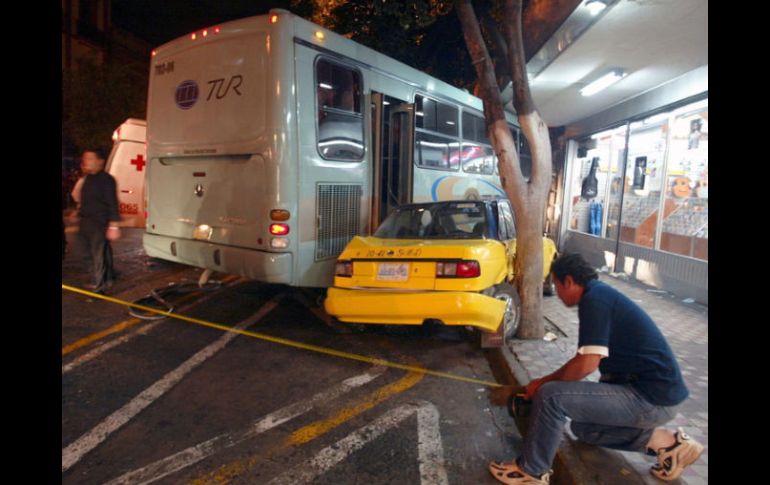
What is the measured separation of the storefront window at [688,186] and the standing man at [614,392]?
6256 mm

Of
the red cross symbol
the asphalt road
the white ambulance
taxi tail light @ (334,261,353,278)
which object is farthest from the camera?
the red cross symbol

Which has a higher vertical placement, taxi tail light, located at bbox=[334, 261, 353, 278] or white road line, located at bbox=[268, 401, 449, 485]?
taxi tail light, located at bbox=[334, 261, 353, 278]

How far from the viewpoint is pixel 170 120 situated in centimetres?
683

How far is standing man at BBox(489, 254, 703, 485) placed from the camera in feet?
9.18

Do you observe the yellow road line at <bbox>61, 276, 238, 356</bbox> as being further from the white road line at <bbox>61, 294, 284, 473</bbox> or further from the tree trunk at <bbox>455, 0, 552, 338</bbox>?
the tree trunk at <bbox>455, 0, 552, 338</bbox>

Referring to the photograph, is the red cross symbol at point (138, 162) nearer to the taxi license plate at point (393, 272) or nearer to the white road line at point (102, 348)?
the white road line at point (102, 348)

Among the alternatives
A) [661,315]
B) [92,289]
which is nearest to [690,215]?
[661,315]

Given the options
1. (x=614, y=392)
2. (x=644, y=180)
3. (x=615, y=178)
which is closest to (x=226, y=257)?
(x=614, y=392)

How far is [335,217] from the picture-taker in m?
6.48

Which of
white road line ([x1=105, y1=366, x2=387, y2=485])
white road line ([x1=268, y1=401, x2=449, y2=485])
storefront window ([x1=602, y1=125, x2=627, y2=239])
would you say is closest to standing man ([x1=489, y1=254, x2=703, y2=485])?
white road line ([x1=268, y1=401, x2=449, y2=485])

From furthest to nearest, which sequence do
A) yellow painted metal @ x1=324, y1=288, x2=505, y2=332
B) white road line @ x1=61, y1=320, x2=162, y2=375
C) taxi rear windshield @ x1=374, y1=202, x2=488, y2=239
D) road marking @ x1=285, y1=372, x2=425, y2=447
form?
taxi rear windshield @ x1=374, y1=202, x2=488, y2=239 < yellow painted metal @ x1=324, y1=288, x2=505, y2=332 < white road line @ x1=61, y1=320, x2=162, y2=375 < road marking @ x1=285, y1=372, x2=425, y2=447

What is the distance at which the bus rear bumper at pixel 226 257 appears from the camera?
19.0ft

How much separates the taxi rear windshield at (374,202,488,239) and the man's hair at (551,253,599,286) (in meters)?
2.65

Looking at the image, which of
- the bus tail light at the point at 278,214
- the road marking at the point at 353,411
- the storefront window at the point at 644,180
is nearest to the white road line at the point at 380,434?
the road marking at the point at 353,411
